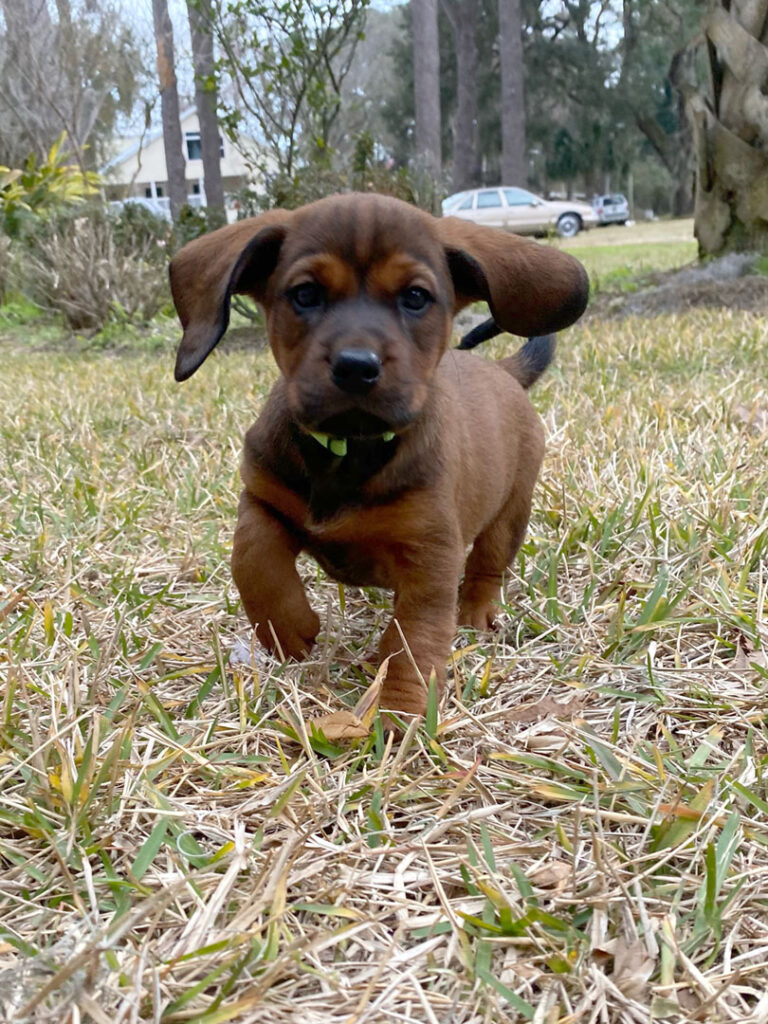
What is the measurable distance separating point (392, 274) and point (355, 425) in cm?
39

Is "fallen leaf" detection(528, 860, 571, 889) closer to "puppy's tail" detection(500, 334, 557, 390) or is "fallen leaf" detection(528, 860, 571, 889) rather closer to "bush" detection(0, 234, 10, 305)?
"puppy's tail" detection(500, 334, 557, 390)

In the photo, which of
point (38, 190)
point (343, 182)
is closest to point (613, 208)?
point (38, 190)

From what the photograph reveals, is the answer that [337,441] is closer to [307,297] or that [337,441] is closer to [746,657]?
[307,297]

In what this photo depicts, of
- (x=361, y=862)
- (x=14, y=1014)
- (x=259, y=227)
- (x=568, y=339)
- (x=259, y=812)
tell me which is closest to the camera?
(x=14, y=1014)

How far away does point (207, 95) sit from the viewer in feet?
42.3

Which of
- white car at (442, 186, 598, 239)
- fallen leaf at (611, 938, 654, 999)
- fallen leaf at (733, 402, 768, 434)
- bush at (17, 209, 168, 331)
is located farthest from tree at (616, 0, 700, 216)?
fallen leaf at (611, 938, 654, 999)

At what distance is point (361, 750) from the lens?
2.16 meters

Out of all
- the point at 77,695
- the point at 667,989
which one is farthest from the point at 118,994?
the point at 77,695

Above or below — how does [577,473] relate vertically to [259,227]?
below

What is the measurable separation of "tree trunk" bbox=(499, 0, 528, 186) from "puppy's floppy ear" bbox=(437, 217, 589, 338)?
1991 cm

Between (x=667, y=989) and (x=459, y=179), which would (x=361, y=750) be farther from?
Answer: (x=459, y=179)

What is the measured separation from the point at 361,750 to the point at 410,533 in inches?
21.1

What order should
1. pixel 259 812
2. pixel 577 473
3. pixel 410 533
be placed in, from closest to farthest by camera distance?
pixel 259 812
pixel 410 533
pixel 577 473

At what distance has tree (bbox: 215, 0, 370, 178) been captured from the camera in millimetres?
8414
